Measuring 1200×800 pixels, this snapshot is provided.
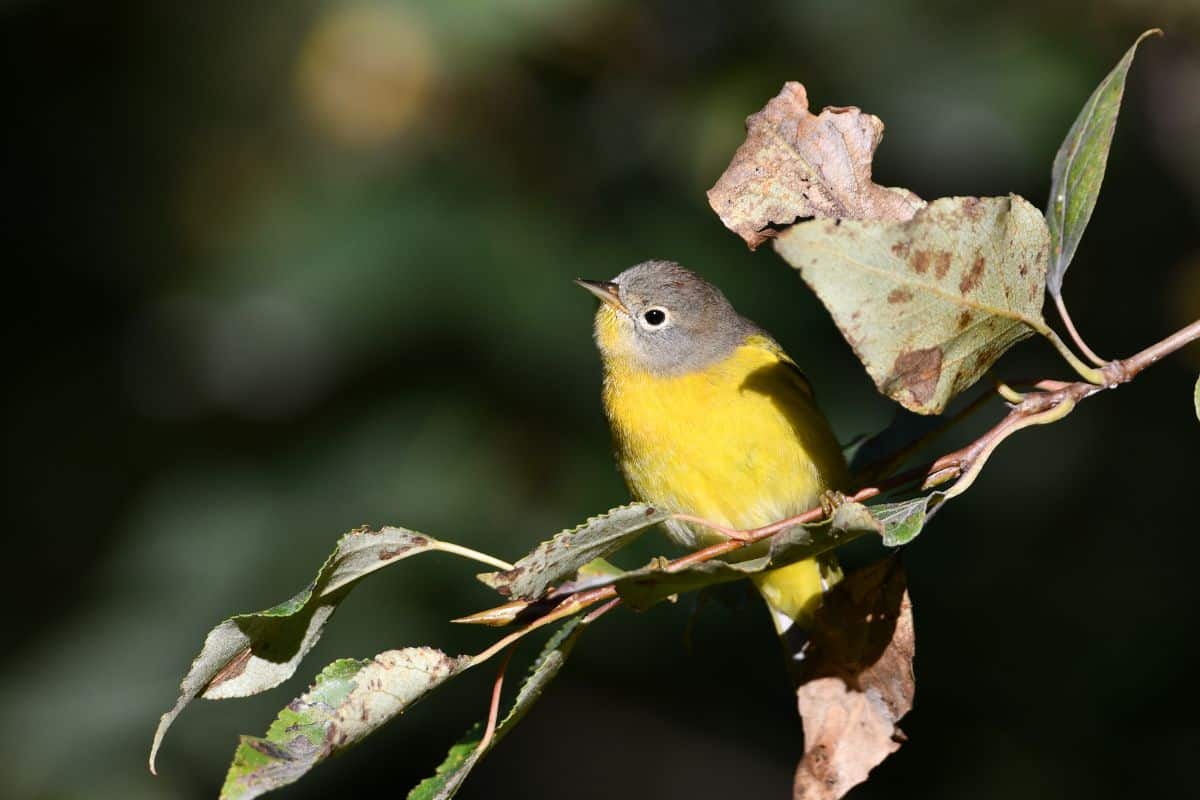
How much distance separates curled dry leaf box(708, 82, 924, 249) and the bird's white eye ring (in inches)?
52.4

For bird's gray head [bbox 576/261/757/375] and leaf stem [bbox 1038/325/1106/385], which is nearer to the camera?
leaf stem [bbox 1038/325/1106/385]

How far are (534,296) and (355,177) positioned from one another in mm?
1043

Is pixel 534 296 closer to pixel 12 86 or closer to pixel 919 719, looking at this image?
pixel 919 719

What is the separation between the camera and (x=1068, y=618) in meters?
4.93

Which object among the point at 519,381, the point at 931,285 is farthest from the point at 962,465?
the point at 519,381

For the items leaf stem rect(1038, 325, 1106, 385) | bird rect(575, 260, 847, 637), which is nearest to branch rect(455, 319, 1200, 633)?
leaf stem rect(1038, 325, 1106, 385)

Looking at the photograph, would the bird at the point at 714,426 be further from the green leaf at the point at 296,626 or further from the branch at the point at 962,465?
the green leaf at the point at 296,626

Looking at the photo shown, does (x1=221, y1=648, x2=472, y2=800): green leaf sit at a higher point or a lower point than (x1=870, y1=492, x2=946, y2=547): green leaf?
higher

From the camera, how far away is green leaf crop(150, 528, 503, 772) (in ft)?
6.16

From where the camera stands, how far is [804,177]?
208cm

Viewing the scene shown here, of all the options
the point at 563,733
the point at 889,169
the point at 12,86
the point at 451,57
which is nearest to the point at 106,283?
the point at 12,86

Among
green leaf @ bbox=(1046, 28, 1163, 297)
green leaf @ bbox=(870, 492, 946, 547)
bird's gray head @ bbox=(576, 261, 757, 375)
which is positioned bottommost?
green leaf @ bbox=(870, 492, 946, 547)

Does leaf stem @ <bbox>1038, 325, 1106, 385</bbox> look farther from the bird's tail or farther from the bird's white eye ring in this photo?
the bird's white eye ring

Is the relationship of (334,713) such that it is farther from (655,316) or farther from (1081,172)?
(655,316)
